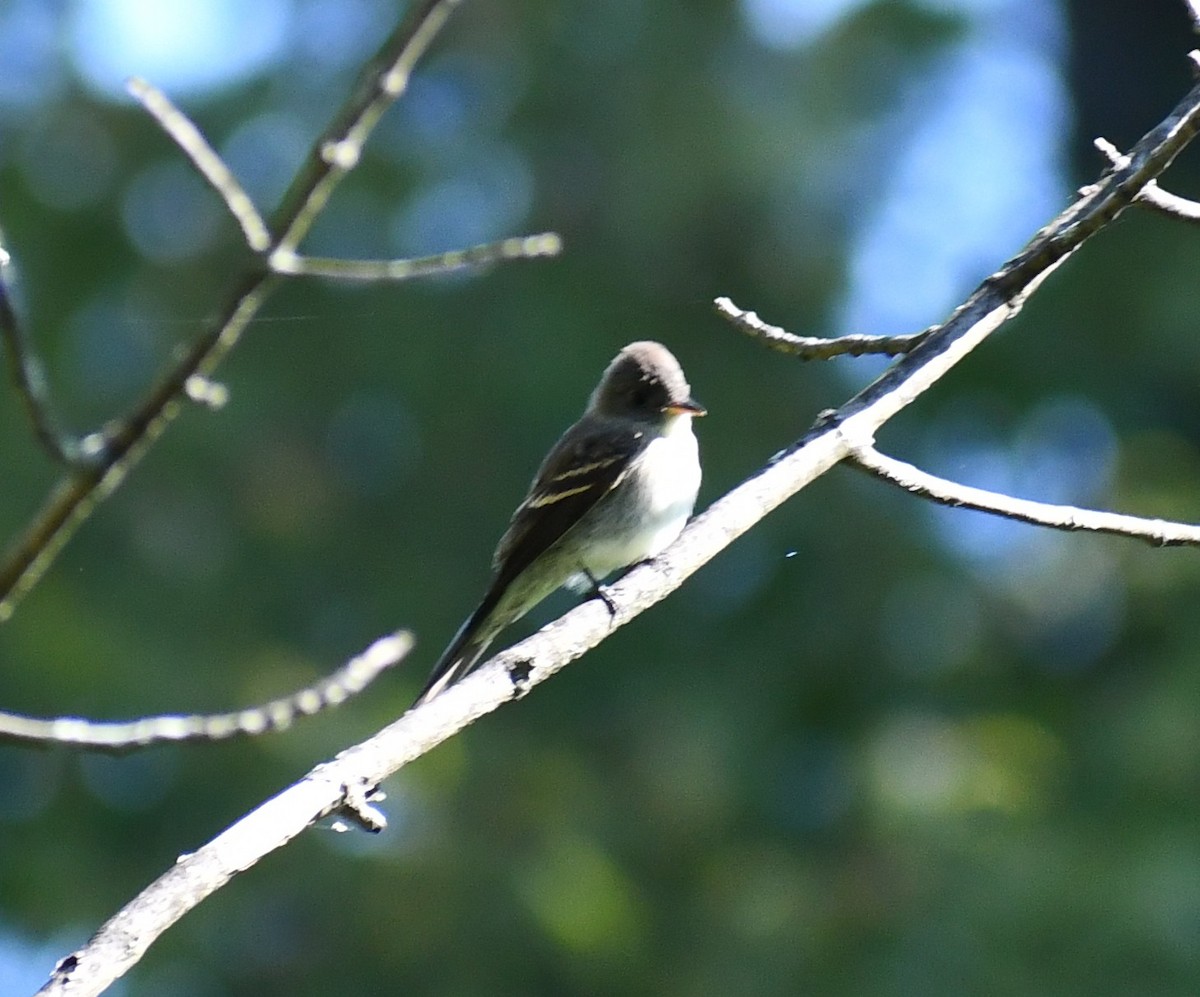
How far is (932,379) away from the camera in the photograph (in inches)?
119

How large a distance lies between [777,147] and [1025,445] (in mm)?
2321

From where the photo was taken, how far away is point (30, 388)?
1767 mm

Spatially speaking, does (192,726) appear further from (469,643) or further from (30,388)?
(469,643)

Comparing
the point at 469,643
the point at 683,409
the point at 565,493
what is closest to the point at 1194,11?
the point at 683,409

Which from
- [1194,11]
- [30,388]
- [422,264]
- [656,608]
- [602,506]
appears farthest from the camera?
[656,608]

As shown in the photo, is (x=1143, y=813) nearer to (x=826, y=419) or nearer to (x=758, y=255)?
(x=758, y=255)

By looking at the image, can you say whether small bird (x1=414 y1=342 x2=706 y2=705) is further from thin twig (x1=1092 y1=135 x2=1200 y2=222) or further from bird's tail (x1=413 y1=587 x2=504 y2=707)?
thin twig (x1=1092 y1=135 x2=1200 y2=222)

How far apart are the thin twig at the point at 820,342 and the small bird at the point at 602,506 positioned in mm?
1624

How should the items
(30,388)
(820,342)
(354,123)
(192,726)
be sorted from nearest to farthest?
(354,123) < (30,388) < (192,726) < (820,342)

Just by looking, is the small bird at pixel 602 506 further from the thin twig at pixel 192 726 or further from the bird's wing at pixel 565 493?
the thin twig at pixel 192 726

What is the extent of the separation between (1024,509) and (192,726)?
1468mm

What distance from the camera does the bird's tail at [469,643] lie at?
434 centimetres

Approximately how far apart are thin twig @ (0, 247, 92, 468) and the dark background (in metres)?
6.01

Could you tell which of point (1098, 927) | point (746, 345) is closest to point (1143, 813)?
point (1098, 927)
